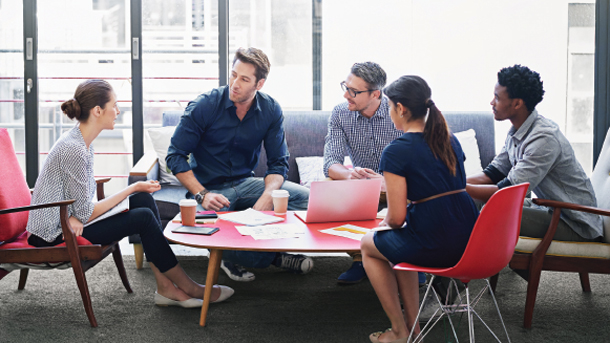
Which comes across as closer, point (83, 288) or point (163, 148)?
point (83, 288)

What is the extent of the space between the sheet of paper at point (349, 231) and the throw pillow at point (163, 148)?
5.29 feet

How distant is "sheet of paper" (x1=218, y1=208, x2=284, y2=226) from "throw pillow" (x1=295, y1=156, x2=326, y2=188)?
41.6 inches

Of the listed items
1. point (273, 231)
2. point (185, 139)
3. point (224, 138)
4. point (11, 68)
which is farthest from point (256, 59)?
point (11, 68)

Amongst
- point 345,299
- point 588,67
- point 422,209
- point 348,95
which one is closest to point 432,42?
point 588,67

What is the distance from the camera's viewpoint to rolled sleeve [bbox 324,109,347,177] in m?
3.15

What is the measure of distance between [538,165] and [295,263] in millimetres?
1304

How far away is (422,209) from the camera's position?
183 centimetres

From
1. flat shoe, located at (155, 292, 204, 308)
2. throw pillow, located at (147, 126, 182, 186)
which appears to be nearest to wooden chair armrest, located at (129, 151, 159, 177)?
throw pillow, located at (147, 126, 182, 186)

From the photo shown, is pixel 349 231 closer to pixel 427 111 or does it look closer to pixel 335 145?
pixel 427 111

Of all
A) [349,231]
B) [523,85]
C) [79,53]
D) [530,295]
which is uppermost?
[79,53]

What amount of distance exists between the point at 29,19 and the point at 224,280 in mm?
2880

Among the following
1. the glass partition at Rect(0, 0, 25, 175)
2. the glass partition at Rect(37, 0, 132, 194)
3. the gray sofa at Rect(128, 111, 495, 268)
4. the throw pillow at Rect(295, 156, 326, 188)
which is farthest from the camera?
the glass partition at Rect(37, 0, 132, 194)

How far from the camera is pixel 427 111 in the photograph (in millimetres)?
1887

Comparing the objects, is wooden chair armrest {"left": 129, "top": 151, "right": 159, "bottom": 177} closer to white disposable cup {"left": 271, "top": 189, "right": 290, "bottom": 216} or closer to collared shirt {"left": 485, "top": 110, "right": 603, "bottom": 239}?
white disposable cup {"left": 271, "top": 189, "right": 290, "bottom": 216}
